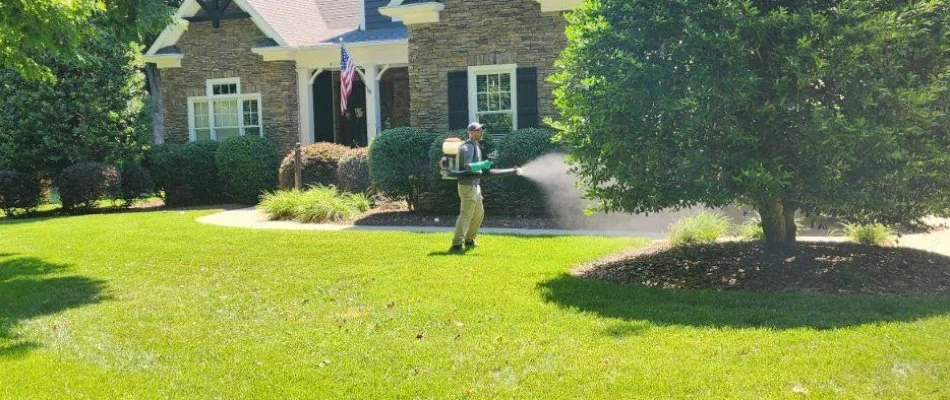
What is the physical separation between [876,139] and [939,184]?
123 cm

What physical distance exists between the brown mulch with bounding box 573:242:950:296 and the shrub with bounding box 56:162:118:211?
44.9 feet

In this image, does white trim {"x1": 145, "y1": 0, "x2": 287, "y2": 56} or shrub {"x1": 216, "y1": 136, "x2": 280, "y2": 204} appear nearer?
shrub {"x1": 216, "y1": 136, "x2": 280, "y2": 204}

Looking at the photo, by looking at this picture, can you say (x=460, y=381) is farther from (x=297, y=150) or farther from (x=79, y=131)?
(x=79, y=131)

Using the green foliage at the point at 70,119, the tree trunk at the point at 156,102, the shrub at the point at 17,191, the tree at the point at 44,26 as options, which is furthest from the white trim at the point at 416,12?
the tree trunk at the point at 156,102

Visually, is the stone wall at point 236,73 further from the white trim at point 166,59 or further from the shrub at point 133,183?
the shrub at point 133,183

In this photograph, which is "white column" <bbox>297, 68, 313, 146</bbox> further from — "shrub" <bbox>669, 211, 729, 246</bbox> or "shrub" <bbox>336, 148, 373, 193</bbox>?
"shrub" <bbox>669, 211, 729, 246</bbox>

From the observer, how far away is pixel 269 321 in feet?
25.6

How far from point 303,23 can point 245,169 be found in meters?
5.44

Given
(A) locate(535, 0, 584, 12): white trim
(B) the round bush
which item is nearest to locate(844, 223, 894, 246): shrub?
(B) the round bush

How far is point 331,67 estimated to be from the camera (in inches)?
890

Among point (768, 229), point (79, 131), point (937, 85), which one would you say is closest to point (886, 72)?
point (937, 85)

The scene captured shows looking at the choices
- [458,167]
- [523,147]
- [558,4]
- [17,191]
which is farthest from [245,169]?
[458,167]

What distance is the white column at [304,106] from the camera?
22.9 metres

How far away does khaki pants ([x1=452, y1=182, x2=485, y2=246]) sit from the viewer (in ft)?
36.6
